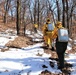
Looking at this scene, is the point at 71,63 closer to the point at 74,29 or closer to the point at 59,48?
the point at 59,48

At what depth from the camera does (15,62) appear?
40.1 feet

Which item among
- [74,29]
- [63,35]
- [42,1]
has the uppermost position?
[42,1]

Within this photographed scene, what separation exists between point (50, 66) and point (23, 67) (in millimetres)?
1644

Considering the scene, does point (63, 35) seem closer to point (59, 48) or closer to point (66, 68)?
point (59, 48)

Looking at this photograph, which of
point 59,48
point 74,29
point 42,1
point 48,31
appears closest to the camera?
point 59,48

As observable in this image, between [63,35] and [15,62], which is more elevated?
[63,35]

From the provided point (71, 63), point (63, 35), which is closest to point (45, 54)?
point (71, 63)

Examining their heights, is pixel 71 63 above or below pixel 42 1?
below

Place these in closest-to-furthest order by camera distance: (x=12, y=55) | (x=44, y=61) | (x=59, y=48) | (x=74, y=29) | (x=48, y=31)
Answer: (x=59, y=48) < (x=44, y=61) < (x=12, y=55) < (x=48, y=31) < (x=74, y=29)

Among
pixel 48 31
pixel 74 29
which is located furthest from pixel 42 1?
pixel 48 31

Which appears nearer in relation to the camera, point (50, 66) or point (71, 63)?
point (50, 66)

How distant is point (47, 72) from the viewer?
439 inches

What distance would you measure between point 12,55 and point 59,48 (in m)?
3.35

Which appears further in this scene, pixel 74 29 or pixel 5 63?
pixel 74 29
